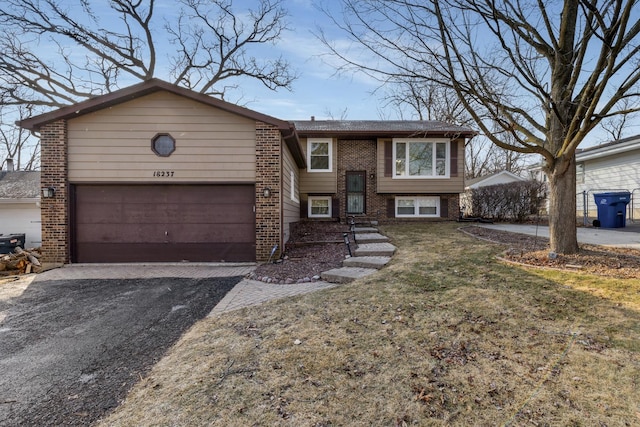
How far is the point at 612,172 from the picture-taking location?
46.7ft

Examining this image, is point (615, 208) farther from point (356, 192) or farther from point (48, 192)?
point (48, 192)

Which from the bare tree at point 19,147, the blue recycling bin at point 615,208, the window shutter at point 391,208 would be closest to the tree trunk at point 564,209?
the blue recycling bin at point 615,208

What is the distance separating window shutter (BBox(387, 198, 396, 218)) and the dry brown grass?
349 inches

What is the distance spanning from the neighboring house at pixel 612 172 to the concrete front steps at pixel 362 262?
968 cm

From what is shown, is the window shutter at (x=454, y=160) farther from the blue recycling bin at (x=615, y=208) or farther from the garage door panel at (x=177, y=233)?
the garage door panel at (x=177, y=233)

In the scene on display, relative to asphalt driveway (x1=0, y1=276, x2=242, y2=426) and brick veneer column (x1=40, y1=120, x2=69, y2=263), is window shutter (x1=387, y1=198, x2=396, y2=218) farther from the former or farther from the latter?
brick veneer column (x1=40, y1=120, x2=69, y2=263)

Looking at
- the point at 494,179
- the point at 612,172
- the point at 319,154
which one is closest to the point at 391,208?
the point at 319,154

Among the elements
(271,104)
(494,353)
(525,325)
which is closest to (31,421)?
(494,353)

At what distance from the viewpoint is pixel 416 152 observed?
13078mm

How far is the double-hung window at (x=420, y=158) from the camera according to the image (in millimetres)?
12938

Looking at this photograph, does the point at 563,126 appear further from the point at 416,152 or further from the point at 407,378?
the point at 416,152

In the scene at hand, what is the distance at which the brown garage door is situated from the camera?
24.2 ft

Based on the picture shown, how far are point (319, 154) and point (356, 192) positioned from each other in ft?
7.53

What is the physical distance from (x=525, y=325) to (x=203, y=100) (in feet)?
23.7
